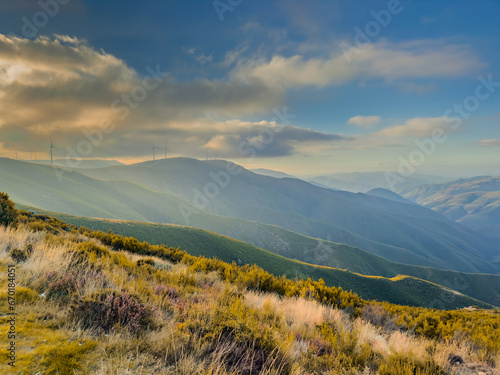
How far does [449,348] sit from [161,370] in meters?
7.58

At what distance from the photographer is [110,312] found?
4.68m

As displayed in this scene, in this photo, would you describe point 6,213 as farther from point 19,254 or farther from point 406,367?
point 406,367

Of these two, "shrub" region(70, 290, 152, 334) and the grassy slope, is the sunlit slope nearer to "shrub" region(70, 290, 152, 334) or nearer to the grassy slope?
the grassy slope

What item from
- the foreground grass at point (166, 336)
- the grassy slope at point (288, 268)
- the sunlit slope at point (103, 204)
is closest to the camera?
the foreground grass at point (166, 336)

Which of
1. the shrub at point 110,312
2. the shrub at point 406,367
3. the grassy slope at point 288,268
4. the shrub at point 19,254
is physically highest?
the shrub at point 19,254

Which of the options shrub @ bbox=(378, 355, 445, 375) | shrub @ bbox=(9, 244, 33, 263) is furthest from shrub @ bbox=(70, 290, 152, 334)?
shrub @ bbox=(378, 355, 445, 375)

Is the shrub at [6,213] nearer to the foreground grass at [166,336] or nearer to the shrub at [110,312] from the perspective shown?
the foreground grass at [166,336]

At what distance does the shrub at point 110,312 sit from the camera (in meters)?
4.44

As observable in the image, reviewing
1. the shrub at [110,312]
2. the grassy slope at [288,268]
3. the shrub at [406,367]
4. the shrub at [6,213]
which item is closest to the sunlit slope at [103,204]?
the grassy slope at [288,268]

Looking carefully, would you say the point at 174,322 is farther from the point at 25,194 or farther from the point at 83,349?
the point at 25,194

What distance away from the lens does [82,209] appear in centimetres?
13638

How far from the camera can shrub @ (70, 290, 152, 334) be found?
14.6ft

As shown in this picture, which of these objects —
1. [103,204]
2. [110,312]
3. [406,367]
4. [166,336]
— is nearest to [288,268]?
[406,367]

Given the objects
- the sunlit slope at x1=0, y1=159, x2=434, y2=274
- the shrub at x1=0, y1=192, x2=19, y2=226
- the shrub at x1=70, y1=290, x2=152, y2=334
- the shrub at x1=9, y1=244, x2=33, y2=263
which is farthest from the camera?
the sunlit slope at x1=0, y1=159, x2=434, y2=274
